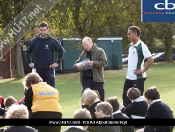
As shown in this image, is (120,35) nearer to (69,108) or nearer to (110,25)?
(110,25)

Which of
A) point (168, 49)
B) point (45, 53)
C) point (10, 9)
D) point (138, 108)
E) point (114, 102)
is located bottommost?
point (168, 49)

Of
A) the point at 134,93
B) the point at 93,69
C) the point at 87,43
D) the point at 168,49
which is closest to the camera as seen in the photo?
the point at 134,93

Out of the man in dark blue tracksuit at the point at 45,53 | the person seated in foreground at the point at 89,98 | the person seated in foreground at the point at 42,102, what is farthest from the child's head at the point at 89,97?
the man in dark blue tracksuit at the point at 45,53

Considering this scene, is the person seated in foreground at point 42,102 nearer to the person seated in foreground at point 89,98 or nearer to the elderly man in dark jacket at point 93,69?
the person seated in foreground at point 89,98

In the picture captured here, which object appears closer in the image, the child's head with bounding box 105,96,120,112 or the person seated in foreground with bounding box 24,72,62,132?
the person seated in foreground with bounding box 24,72,62,132

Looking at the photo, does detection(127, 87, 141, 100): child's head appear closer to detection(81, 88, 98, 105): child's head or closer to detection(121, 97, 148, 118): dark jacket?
detection(121, 97, 148, 118): dark jacket

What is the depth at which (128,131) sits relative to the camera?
597 centimetres

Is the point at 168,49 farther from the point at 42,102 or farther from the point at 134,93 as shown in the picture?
the point at 42,102

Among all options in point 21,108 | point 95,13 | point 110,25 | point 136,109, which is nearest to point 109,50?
point 110,25

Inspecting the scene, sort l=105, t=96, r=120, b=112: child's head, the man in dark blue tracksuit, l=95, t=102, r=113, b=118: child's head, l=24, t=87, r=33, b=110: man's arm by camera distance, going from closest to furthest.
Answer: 1. l=95, t=102, r=113, b=118: child's head
2. l=24, t=87, r=33, b=110: man's arm
3. l=105, t=96, r=120, b=112: child's head
4. the man in dark blue tracksuit

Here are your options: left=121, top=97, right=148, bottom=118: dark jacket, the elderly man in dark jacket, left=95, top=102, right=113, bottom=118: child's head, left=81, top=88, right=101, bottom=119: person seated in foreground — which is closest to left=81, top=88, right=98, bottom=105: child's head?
left=81, top=88, right=101, bottom=119: person seated in foreground

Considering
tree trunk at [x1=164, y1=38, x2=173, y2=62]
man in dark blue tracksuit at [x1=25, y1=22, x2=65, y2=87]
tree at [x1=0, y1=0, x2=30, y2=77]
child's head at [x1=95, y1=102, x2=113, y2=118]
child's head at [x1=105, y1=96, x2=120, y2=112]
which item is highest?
tree at [x1=0, y1=0, x2=30, y2=77]

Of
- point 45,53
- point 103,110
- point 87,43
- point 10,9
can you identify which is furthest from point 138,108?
point 10,9

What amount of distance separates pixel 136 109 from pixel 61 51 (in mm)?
2094
